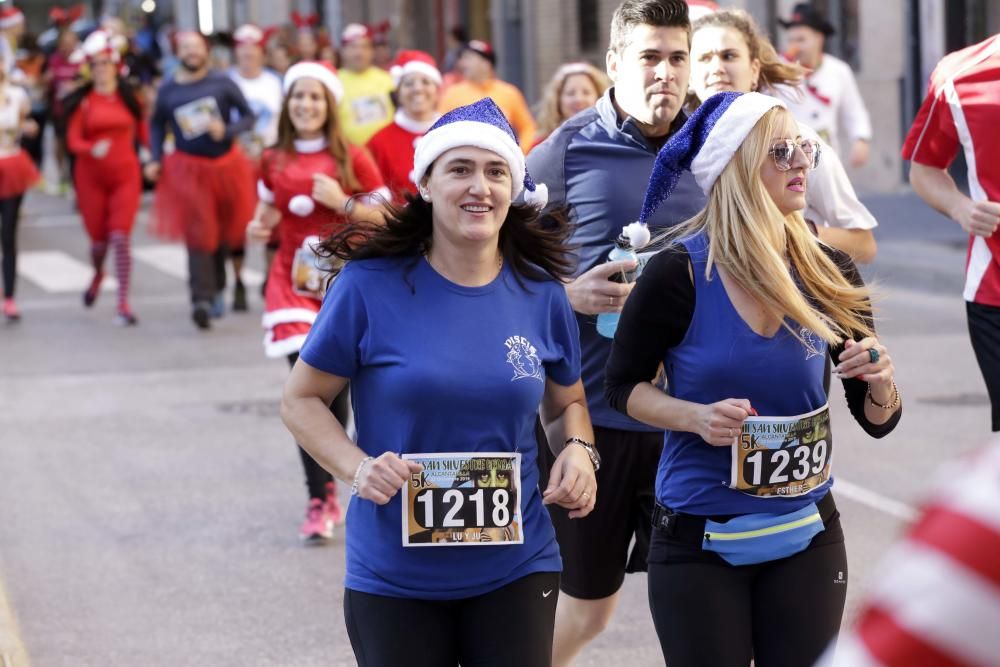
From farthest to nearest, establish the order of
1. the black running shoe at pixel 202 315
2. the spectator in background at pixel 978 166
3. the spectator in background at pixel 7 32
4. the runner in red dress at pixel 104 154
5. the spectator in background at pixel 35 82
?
the spectator in background at pixel 35 82
the spectator in background at pixel 7 32
the runner in red dress at pixel 104 154
the black running shoe at pixel 202 315
the spectator in background at pixel 978 166

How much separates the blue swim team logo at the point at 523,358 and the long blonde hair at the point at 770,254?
15.1 inches

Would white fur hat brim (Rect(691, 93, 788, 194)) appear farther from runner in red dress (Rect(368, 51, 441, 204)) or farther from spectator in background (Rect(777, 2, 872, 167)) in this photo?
spectator in background (Rect(777, 2, 872, 167))

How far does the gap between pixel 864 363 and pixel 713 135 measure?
55cm

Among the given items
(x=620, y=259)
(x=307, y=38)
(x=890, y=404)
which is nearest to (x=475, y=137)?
(x=620, y=259)

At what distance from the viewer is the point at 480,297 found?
137 inches

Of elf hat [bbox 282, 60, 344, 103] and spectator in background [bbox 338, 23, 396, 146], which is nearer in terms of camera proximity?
elf hat [bbox 282, 60, 344, 103]

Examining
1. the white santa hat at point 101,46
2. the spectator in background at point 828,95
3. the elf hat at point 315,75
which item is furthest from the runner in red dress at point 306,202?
the white santa hat at point 101,46

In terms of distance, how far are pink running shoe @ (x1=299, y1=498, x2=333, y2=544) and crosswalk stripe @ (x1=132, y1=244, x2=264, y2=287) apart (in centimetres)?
935

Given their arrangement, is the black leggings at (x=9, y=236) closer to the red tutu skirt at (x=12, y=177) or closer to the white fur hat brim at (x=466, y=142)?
the red tutu skirt at (x=12, y=177)

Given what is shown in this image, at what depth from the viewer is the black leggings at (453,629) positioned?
335cm

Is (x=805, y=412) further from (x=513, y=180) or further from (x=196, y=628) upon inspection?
(x=196, y=628)

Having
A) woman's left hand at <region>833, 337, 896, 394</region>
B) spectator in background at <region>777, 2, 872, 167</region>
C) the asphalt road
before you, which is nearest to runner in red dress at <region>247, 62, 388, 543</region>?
the asphalt road

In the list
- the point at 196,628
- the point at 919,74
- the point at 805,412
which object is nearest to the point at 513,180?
the point at 805,412

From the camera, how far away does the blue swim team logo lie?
3.44 metres
